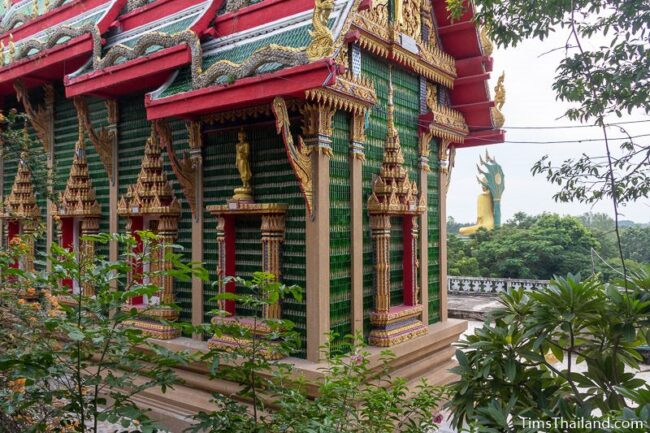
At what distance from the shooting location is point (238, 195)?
6887 mm

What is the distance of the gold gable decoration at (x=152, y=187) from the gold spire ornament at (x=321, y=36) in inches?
144

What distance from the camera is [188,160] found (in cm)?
762

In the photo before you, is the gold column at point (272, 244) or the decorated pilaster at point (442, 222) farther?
the decorated pilaster at point (442, 222)

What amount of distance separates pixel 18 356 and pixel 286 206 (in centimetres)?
382

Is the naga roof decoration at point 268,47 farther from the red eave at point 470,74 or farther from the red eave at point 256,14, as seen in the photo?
the red eave at point 470,74

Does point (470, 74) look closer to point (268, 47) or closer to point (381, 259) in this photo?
point (381, 259)

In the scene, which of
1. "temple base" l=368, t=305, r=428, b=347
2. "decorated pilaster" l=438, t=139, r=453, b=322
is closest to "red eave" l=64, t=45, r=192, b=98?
"temple base" l=368, t=305, r=428, b=347

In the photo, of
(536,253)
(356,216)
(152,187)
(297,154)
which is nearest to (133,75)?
(152,187)

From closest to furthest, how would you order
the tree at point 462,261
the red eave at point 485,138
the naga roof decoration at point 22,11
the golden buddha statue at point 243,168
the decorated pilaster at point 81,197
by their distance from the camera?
the golden buddha statue at point 243,168 < the decorated pilaster at point 81,197 < the red eave at point 485,138 < the naga roof decoration at point 22,11 < the tree at point 462,261

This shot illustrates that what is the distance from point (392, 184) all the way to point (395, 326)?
2.03 m

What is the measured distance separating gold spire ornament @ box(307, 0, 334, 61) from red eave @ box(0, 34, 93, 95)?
15.2ft

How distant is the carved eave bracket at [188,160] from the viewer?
24.6 feet

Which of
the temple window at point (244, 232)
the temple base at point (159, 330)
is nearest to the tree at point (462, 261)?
the temple base at point (159, 330)

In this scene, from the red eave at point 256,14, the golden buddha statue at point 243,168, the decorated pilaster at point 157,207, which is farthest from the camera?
the decorated pilaster at point 157,207
